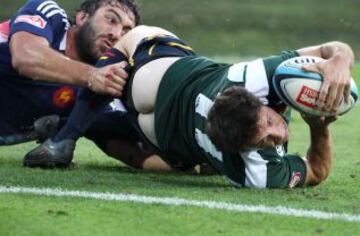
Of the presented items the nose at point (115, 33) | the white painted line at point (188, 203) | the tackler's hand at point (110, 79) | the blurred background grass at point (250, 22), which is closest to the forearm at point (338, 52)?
the white painted line at point (188, 203)

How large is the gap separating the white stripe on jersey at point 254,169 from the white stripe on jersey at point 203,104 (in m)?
Result: 0.30

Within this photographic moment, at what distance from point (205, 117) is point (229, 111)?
25 cm

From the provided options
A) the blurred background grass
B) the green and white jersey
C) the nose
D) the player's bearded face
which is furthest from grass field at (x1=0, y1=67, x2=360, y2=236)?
the blurred background grass

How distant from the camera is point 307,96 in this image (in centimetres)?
569

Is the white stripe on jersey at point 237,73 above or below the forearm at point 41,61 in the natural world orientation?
above

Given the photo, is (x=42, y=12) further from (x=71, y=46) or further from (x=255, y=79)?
(x=255, y=79)

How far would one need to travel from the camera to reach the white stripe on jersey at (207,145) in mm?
5922

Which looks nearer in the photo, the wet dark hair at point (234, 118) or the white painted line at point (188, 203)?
the white painted line at point (188, 203)

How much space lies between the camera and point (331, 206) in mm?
5570

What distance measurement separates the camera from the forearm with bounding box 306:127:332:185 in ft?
20.4

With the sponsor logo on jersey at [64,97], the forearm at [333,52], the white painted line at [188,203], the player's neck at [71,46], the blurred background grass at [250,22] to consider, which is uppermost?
the forearm at [333,52]

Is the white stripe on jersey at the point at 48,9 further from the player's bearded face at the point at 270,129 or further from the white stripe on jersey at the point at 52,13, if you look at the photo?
the player's bearded face at the point at 270,129

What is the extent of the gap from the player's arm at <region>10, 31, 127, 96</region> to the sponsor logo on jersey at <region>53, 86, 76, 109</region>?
1.20 ft

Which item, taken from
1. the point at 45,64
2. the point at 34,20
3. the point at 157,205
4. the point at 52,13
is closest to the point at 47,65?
the point at 45,64
